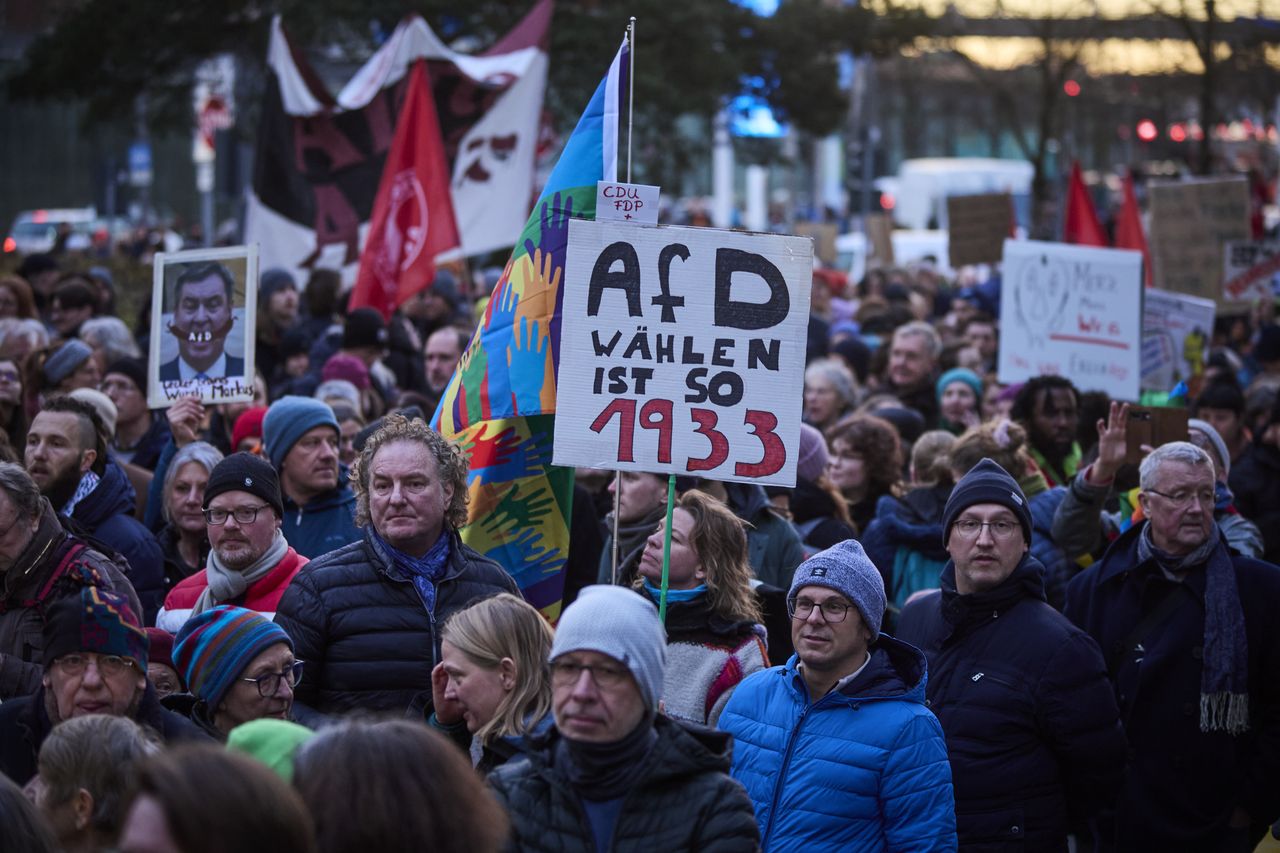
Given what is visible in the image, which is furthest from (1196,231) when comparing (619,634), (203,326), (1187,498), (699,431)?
(619,634)

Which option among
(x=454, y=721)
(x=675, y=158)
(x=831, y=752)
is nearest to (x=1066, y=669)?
(x=831, y=752)

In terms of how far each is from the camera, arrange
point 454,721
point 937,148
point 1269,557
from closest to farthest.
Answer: point 454,721
point 1269,557
point 937,148

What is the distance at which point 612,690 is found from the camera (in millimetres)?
3711

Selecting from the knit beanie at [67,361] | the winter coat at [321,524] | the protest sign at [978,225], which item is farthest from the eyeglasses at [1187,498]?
the protest sign at [978,225]

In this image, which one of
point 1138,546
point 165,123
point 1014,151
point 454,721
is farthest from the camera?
point 1014,151

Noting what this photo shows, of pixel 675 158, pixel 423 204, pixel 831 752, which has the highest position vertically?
pixel 675 158

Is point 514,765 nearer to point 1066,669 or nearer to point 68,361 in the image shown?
point 1066,669

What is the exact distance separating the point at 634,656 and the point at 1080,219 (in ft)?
41.5

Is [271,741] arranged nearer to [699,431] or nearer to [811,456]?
[699,431]

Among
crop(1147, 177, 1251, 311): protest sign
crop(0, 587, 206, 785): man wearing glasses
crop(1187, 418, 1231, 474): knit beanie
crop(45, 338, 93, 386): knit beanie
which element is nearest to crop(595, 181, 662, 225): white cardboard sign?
crop(0, 587, 206, 785): man wearing glasses

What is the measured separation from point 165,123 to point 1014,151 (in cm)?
7147

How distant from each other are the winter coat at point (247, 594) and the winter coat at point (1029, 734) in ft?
6.75

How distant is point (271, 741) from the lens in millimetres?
3309

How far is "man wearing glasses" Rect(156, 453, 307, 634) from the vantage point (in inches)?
223
